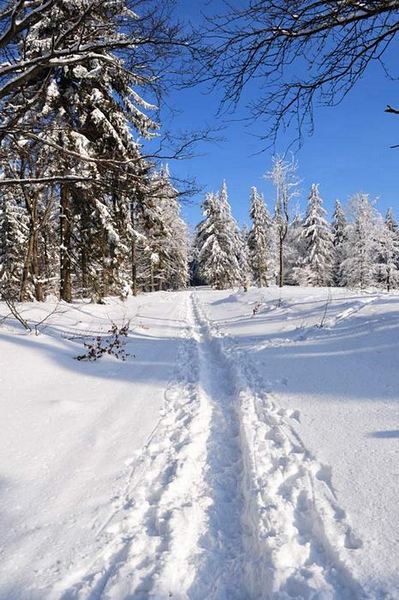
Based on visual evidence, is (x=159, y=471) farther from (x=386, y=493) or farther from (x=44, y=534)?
(x=386, y=493)

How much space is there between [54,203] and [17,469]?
1228 centimetres

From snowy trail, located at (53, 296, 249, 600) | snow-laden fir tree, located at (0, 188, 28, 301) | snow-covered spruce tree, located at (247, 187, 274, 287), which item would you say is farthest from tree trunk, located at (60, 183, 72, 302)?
snow-covered spruce tree, located at (247, 187, 274, 287)

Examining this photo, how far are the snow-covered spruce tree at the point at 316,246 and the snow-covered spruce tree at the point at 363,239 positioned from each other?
655 centimetres

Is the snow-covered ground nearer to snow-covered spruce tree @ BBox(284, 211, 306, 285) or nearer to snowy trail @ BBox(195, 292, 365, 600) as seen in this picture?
snowy trail @ BBox(195, 292, 365, 600)

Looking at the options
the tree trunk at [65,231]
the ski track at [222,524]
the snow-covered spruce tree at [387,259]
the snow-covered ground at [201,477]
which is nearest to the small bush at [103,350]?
the snow-covered ground at [201,477]

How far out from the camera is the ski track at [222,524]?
1.81 meters

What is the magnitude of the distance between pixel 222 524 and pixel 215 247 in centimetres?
3820

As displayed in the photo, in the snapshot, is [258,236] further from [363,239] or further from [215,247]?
[363,239]

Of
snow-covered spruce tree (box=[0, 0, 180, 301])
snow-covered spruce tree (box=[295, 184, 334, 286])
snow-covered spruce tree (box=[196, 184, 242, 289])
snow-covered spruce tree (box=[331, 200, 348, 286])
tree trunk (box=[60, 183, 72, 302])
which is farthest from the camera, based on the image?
snow-covered spruce tree (box=[331, 200, 348, 286])

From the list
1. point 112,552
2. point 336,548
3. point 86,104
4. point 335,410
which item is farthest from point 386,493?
point 86,104

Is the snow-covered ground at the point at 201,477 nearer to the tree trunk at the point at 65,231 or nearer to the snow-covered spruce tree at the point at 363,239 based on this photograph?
the tree trunk at the point at 65,231

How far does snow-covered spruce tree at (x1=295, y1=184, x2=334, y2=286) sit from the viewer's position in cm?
3831

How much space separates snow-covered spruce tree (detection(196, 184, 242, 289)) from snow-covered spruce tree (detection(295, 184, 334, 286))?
7925 mm

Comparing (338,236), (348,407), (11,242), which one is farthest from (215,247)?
(348,407)
